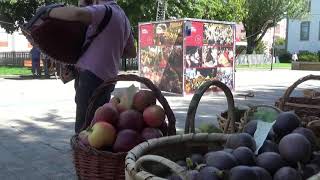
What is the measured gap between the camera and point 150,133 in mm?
2643

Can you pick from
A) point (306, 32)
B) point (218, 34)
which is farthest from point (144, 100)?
point (306, 32)

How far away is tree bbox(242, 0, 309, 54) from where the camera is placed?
46.3m

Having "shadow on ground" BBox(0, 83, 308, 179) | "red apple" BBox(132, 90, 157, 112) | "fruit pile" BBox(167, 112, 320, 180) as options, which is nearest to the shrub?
"shadow on ground" BBox(0, 83, 308, 179)

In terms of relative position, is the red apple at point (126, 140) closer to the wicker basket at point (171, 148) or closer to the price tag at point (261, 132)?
the wicker basket at point (171, 148)

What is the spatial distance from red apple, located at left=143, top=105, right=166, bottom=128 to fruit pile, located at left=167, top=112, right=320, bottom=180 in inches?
23.0

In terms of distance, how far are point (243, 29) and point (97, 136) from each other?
1946 inches

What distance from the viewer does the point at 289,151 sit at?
6.15 feet

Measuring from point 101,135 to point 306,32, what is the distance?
5387 centimetres

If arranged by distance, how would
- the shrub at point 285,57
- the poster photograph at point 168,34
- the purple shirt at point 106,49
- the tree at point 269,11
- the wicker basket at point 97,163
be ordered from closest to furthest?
the wicker basket at point 97,163 → the purple shirt at point 106,49 → the poster photograph at point 168,34 → the tree at point 269,11 → the shrub at point 285,57

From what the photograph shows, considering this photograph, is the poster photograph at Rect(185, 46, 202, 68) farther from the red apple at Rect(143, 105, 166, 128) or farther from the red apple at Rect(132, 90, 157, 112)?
the red apple at Rect(143, 105, 166, 128)

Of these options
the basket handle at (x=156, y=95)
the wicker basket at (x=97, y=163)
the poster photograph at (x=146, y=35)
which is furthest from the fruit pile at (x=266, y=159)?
the poster photograph at (x=146, y=35)

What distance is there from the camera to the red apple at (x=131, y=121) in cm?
268

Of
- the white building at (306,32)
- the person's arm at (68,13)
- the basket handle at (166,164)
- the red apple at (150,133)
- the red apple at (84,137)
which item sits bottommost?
the red apple at (84,137)

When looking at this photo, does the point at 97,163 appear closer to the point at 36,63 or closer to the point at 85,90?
→ the point at 85,90
